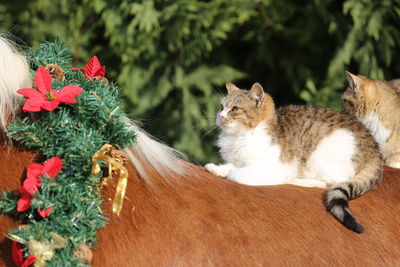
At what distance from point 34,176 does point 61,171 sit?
2.6 inches

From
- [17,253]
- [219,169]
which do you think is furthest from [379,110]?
[17,253]

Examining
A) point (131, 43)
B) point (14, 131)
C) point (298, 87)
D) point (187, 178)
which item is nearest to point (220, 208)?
point (187, 178)

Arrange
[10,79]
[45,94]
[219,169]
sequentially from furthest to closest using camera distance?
1. [219,169]
2. [10,79]
3. [45,94]

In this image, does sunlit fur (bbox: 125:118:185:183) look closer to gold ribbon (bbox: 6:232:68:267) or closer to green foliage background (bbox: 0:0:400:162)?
gold ribbon (bbox: 6:232:68:267)

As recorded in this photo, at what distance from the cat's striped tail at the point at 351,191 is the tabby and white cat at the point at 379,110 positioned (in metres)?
0.26

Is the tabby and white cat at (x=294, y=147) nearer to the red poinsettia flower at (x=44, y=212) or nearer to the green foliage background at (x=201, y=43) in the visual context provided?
the red poinsettia flower at (x=44, y=212)

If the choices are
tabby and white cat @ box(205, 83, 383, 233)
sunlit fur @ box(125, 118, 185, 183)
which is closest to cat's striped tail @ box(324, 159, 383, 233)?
tabby and white cat @ box(205, 83, 383, 233)

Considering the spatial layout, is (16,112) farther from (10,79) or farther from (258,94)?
(258,94)

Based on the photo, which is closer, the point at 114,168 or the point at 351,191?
the point at 114,168

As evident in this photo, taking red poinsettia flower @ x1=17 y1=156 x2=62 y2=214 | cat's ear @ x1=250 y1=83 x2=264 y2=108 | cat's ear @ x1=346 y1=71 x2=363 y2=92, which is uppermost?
red poinsettia flower @ x1=17 y1=156 x2=62 y2=214

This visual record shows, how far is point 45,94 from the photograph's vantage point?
150cm

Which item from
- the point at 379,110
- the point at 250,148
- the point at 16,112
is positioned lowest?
the point at 379,110

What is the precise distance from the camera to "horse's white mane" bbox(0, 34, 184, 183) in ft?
5.18

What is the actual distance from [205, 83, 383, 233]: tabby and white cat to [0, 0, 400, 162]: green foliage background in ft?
4.69
